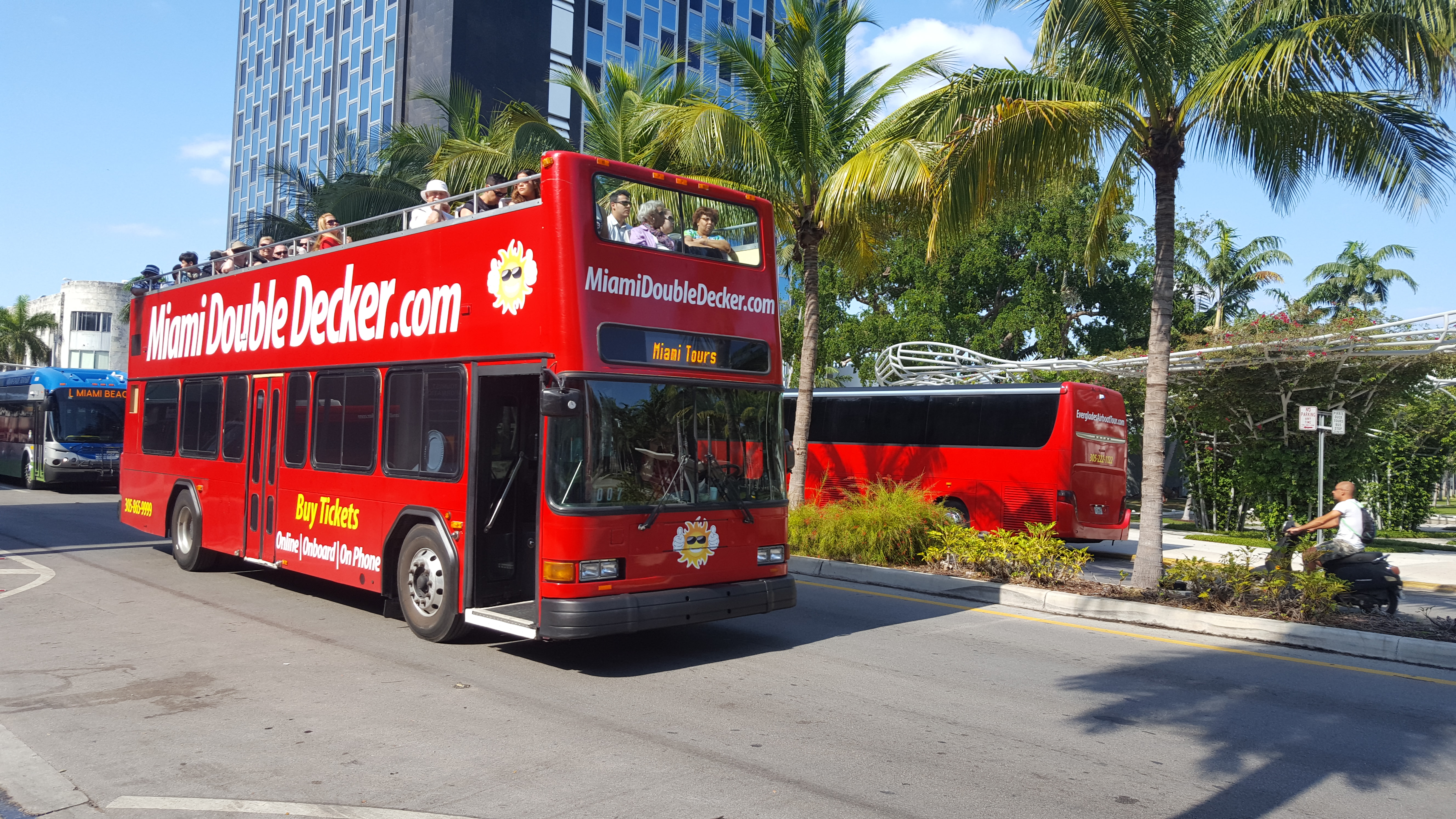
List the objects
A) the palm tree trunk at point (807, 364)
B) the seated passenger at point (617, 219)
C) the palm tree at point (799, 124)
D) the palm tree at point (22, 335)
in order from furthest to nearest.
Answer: the palm tree at point (22, 335)
the palm tree trunk at point (807, 364)
the palm tree at point (799, 124)
the seated passenger at point (617, 219)

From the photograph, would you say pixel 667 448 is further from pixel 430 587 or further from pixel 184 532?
pixel 184 532

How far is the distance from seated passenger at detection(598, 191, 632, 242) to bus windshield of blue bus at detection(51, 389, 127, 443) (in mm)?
21176

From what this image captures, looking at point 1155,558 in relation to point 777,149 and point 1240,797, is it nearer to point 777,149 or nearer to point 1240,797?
point 1240,797

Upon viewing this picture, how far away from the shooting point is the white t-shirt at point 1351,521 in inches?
407

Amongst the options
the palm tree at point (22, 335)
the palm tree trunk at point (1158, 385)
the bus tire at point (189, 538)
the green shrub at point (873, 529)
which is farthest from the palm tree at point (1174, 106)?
the palm tree at point (22, 335)

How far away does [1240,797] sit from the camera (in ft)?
16.8

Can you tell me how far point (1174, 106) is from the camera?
11016 millimetres

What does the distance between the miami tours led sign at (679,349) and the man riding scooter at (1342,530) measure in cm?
611

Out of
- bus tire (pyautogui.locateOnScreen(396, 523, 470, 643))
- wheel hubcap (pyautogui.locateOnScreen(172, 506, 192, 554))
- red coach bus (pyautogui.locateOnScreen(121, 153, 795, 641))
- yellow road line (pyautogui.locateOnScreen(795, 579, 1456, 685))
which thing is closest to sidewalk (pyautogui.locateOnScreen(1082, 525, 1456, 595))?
yellow road line (pyautogui.locateOnScreen(795, 579, 1456, 685))

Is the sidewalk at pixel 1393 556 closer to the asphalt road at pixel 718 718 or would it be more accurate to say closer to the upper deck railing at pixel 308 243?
the asphalt road at pixel 718 718

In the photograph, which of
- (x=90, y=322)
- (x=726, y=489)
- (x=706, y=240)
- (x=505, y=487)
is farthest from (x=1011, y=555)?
(x=90, y=322)

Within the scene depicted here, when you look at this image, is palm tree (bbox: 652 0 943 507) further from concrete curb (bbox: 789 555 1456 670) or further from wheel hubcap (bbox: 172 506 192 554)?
wheel hubcap (bbox: 172 506 192 554)

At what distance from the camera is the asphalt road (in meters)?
5.05

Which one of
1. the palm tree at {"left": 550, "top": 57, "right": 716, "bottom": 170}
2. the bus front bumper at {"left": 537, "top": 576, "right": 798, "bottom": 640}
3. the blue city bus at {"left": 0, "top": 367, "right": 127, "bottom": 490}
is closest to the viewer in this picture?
the bus front bumper at {"left": 537, "top": 576, "right": 798, "bottom": 640}
